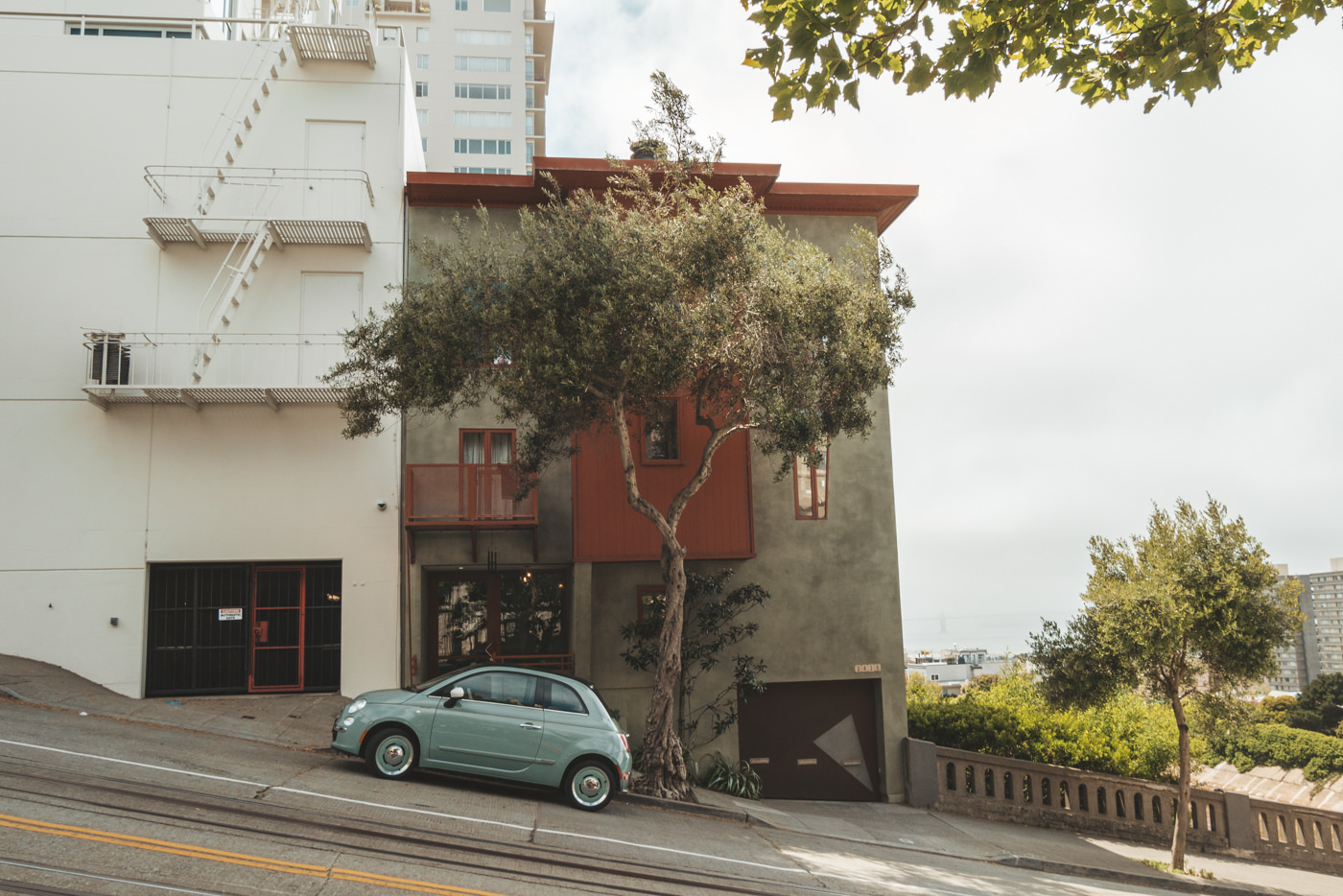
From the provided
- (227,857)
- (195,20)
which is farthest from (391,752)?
(195,20)

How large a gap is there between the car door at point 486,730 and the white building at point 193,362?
5881mm

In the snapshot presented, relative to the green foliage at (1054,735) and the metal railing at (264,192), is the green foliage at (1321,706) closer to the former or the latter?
the green foliage at (1054,735)

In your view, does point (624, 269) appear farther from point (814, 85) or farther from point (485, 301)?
point (814, 85)

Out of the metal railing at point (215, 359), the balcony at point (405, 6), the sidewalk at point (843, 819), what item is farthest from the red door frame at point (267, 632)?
the balcony at point (405, 6)

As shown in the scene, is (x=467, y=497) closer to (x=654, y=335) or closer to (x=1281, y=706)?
(x=654, y=335)

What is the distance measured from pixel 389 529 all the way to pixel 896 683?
1042 centimetres

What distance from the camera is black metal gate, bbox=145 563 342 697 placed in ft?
52.1

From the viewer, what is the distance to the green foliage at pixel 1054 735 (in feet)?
57.3

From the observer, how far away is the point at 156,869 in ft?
22.6

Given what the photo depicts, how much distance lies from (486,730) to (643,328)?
19.5 feet

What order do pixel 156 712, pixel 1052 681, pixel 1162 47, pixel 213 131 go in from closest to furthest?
pixel 1162 47 → pixel 156 712 → pixel 1052 681 → pixel 213 131

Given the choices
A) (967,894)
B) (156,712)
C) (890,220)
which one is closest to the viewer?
(967,894)

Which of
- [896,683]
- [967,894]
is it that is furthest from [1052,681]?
[967,894]

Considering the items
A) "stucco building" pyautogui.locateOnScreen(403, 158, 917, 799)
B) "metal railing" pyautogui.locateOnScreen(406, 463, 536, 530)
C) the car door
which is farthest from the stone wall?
the car door
